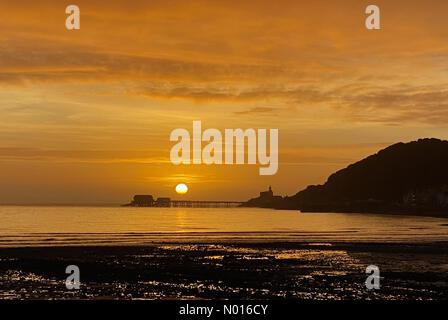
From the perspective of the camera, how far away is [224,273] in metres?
38.2

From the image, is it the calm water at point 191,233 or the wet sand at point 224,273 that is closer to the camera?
the wet sand at point 224,273

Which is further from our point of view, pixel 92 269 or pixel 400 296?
pixel 92 269

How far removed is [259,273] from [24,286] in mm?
14139

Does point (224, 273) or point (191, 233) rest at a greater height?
point (224, 273)

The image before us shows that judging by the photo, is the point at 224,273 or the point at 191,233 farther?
the point at 191,233

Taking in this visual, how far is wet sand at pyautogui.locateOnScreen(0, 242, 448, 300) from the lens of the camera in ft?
99.7

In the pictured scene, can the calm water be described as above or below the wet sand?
below

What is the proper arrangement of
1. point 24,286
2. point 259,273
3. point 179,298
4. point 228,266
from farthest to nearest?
1. point 228,266
2. point 259,273
3. point 24,286
4. point 179,298

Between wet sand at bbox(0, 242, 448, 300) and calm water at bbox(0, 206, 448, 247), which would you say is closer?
wet sand at bbox(0, 242, 448, 300)

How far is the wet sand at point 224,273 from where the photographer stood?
30.4 metres

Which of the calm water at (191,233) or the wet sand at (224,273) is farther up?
the wet sand at (224,273)
